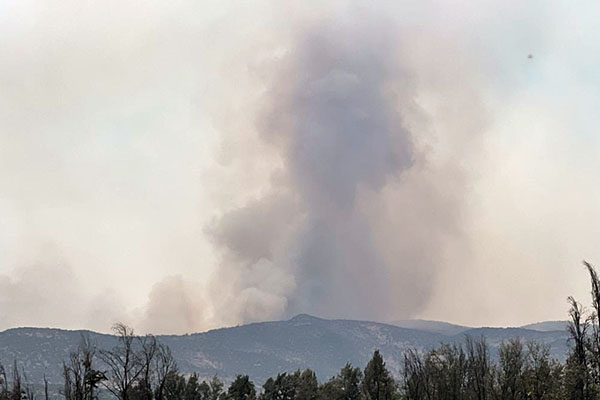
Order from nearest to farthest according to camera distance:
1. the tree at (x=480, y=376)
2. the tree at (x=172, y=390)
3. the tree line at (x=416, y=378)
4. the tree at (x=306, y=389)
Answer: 1. the tree line at (x=416, y=378)
2. the tree at (x=480, y=376)
3. the tree at (x=172, y=390)
4. the tree at (x=306, y=389)

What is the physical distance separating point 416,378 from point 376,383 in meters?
21.3

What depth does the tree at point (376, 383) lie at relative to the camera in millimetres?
119000

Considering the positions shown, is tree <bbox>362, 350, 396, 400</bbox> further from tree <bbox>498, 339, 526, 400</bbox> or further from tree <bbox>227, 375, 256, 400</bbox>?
tree <bbox>498, 339, 526, 400</bbox>

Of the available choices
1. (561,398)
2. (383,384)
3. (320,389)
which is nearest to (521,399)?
(561,398)

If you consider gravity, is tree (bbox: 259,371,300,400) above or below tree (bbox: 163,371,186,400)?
below

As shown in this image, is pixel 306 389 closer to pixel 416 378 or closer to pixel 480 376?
pixel 416 378

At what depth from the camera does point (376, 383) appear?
391ft

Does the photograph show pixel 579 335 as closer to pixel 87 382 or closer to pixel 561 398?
pixel 561 398

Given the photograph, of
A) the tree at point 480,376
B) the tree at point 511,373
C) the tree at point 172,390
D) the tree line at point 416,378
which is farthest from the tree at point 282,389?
the tree at point 511,373

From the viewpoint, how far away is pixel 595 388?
199ft

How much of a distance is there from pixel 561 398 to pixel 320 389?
234 feet

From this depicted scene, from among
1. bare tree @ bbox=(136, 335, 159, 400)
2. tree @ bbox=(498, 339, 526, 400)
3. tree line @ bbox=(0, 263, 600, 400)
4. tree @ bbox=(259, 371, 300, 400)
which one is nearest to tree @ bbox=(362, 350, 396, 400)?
tree line @ bbox=(0, 263, 600, 400)

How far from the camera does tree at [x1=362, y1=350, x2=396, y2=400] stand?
119000 mm

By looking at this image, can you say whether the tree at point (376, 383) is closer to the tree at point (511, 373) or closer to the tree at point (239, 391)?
the tree at point (239, 391)
